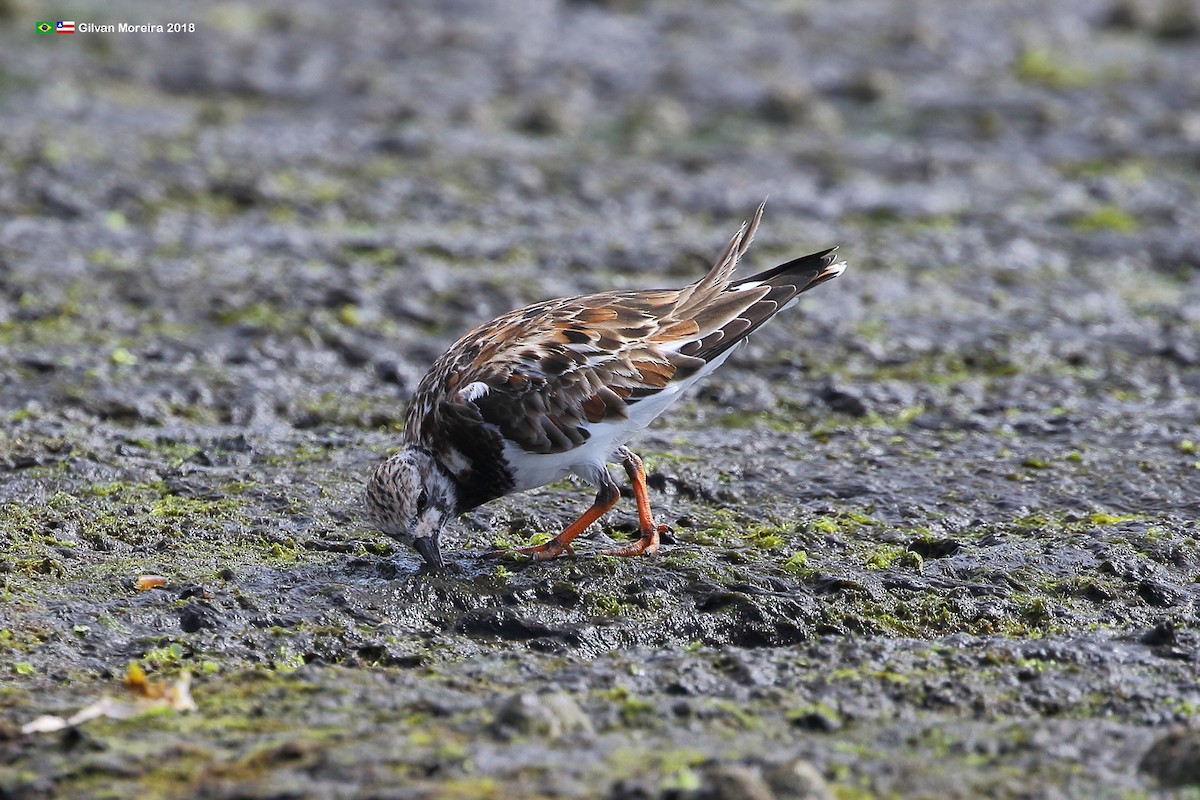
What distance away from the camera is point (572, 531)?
6598 mm

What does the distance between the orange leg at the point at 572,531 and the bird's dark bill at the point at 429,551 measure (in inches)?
13.3

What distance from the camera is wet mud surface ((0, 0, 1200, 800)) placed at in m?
4.82

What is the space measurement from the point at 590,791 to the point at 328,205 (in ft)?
28.2

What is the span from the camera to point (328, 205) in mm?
12172

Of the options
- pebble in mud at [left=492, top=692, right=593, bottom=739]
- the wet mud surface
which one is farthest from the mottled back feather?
pebble in mud at [left=492, top=692, right=593, bottom=739]

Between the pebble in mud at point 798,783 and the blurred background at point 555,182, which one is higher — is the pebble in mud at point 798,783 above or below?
below

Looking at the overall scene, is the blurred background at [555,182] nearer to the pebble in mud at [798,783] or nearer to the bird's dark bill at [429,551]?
the bird's dark bill at [429,551]

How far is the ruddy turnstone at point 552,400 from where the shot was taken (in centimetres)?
639

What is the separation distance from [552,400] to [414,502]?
732 millimetres

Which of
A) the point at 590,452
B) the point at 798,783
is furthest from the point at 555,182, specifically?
the point at 798,783

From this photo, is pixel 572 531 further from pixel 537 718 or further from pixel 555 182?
pixel 555 182

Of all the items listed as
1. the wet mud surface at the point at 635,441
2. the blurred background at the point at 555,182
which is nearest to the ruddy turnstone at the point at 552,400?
the wet mud surface at the point at 635,441

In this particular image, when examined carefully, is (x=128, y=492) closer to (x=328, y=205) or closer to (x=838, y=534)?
(x=838, y=534)

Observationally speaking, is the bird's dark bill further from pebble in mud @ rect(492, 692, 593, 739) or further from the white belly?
pebble in mud @ rect(492, 692, 593, 739)
